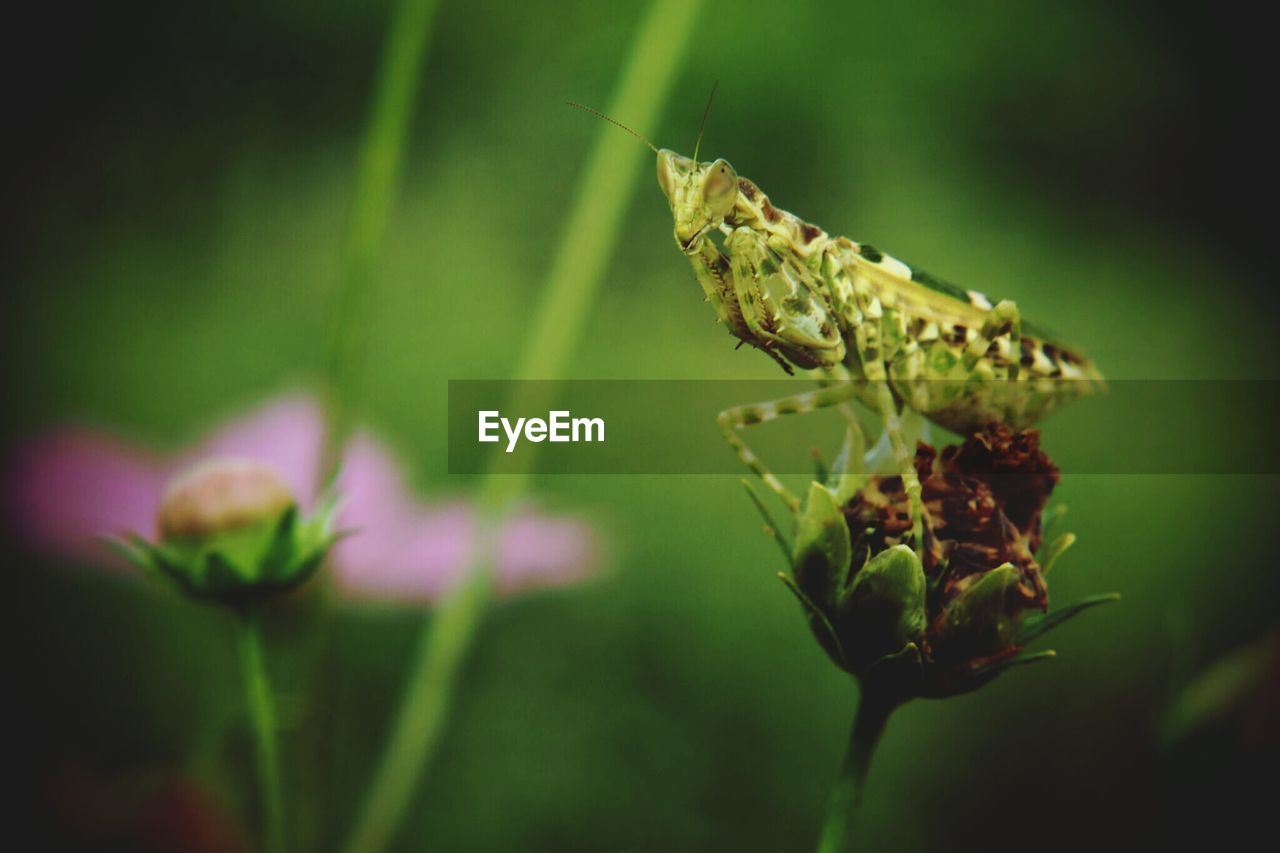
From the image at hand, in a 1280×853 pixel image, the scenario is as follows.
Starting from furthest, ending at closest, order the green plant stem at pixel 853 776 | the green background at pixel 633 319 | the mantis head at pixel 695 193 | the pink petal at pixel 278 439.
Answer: the green background at pixel 633 319 < the pink petal at pixel 278 439 < the mantis head at pixel 695 193 < the green plant stem at pixel 853 776

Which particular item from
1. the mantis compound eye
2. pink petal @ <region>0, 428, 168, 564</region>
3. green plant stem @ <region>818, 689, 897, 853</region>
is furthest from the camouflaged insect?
pink petal @ <region>0, 428, 168, 564</region>

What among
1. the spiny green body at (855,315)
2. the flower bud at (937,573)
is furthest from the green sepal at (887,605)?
the spiny green body at (855,315)

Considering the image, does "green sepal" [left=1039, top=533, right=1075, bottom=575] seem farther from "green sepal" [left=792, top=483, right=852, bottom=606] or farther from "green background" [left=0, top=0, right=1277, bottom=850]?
"green background" [left=0, top=0, right=1277, bottom=850]

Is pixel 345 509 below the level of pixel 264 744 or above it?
above

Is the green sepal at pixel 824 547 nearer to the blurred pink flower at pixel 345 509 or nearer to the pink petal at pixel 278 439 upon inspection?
the blurred pink flower at pixel 345 509

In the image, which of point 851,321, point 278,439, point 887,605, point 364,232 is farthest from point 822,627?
point 278,439

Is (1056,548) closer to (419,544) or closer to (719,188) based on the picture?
(719,188)

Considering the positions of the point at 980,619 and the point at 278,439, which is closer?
the point at 980,619
